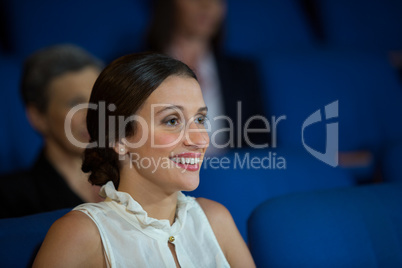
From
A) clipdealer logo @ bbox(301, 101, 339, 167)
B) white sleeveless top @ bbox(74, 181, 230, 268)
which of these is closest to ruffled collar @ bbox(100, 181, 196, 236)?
white sleeveless top @ bbox(74, 181, 230, 268)

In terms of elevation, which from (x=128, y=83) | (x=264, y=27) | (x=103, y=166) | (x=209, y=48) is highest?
(x=264, y=27)

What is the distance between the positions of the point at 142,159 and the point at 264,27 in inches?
50.8

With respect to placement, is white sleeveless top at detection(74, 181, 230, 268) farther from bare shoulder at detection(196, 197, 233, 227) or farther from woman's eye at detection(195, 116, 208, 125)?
woman's eye at detection(195, 116, 208, 125)

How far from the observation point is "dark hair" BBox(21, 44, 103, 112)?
106 centimetres

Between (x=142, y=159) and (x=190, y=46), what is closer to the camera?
(x=142, y=159)

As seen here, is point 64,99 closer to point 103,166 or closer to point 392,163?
point 103,166

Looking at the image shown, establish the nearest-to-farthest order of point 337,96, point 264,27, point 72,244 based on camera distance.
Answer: point 72,244 → point 337,96 → point 264,27

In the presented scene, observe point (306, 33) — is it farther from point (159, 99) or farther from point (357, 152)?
point (159, 99)

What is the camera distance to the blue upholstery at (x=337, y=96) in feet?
4.37

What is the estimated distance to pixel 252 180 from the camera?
0.87 meters

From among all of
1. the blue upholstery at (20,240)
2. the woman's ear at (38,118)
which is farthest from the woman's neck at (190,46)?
the blue upholstery at (20,240)

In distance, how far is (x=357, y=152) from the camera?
1359 mm

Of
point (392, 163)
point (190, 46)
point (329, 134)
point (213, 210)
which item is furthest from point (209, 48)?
point (213, 210)

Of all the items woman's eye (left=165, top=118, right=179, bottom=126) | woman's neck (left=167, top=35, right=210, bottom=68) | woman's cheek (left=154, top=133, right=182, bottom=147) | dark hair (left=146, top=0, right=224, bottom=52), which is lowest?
woman's cheek (left=154, top=133, right=182, bottom=147)
